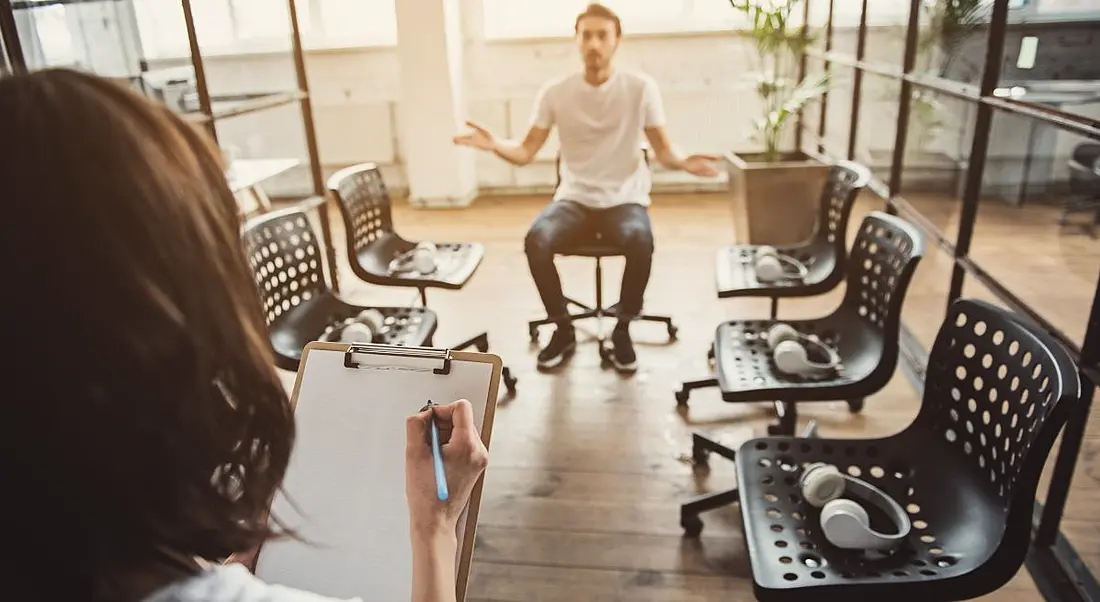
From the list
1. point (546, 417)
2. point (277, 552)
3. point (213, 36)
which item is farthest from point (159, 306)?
point (213, 36)

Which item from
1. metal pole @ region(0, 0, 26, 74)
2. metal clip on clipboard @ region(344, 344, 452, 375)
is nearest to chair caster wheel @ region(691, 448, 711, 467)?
metal clip on clipboard @ region(344, 344, 452, 375)

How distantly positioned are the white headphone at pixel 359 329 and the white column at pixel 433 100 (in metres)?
2.78

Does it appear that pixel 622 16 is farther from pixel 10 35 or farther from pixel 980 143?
pixel 10 35

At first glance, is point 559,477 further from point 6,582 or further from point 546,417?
point 6,582

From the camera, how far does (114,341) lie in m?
0.50

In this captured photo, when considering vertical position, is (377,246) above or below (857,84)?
below

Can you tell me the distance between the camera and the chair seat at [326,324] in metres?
2.02

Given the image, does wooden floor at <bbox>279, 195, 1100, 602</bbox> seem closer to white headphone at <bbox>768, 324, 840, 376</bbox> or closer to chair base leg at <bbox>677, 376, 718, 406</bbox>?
chair base leg at <bbox>677, 376, 718, 406</bbox>

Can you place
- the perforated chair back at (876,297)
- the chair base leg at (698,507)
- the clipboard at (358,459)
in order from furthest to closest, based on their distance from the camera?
the chair base leg at (698,507)
the perforated chair back at (876,297)
the clipboard at (358,459)

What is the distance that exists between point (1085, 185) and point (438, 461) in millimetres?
4354

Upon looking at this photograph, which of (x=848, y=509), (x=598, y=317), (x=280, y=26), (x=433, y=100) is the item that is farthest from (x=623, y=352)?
(x=280, y=26)

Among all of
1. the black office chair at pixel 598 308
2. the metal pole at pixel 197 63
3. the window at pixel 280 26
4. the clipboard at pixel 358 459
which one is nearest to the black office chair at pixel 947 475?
the clipboard at pixel 358 459

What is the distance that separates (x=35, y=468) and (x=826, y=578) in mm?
1038

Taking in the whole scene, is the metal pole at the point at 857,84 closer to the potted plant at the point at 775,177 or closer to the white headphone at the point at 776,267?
the potted plant at the point at 775,177
